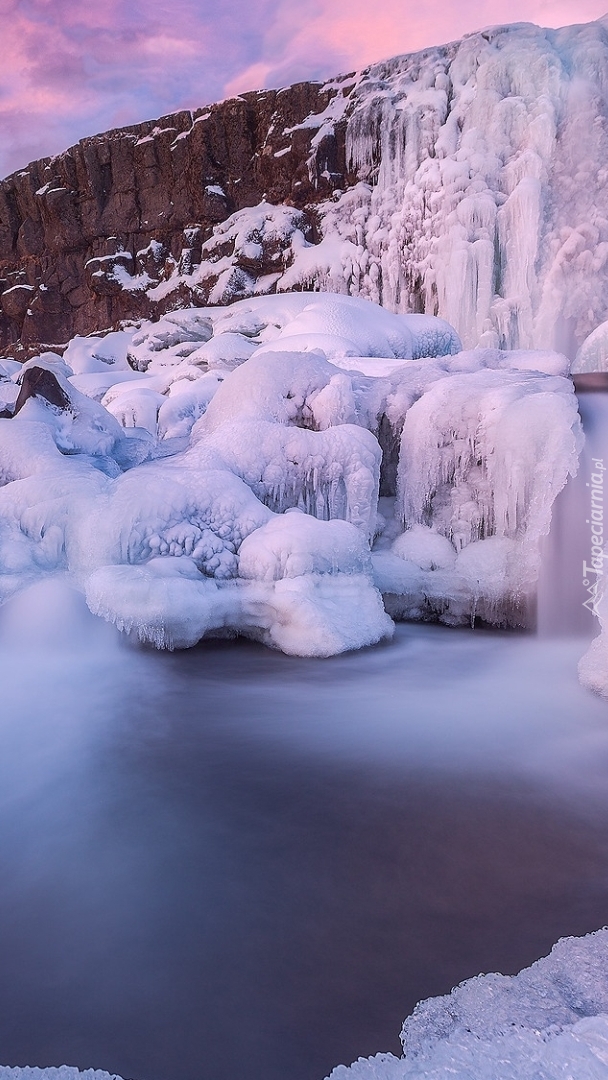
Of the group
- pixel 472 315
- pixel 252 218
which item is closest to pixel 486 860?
pixel 472 315

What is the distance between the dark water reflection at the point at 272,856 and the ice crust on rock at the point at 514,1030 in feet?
0.20

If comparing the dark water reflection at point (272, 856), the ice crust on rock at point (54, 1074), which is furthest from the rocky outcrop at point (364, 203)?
the ice crust on rock at point (54, 1074)

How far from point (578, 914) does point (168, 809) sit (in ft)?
4.77

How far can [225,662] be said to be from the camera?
454 centimetres

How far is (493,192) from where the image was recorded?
1384 cm

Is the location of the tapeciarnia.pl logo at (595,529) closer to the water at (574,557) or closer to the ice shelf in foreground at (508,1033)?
the water at (574,557)

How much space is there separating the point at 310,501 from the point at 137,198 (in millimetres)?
19090

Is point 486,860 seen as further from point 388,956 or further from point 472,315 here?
point 472,315

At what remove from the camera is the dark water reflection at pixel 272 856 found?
1566 millimetres

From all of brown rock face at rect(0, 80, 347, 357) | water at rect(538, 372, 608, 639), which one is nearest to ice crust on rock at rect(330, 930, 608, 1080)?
water at rect(538, 372, 608, 639)

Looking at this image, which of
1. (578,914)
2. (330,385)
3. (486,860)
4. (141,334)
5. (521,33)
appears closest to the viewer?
(578,914)

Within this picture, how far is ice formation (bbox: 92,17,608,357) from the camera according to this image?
13.4 meters

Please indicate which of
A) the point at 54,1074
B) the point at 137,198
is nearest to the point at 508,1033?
the point at 54,1074

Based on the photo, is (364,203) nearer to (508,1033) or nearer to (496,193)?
(496,193)
